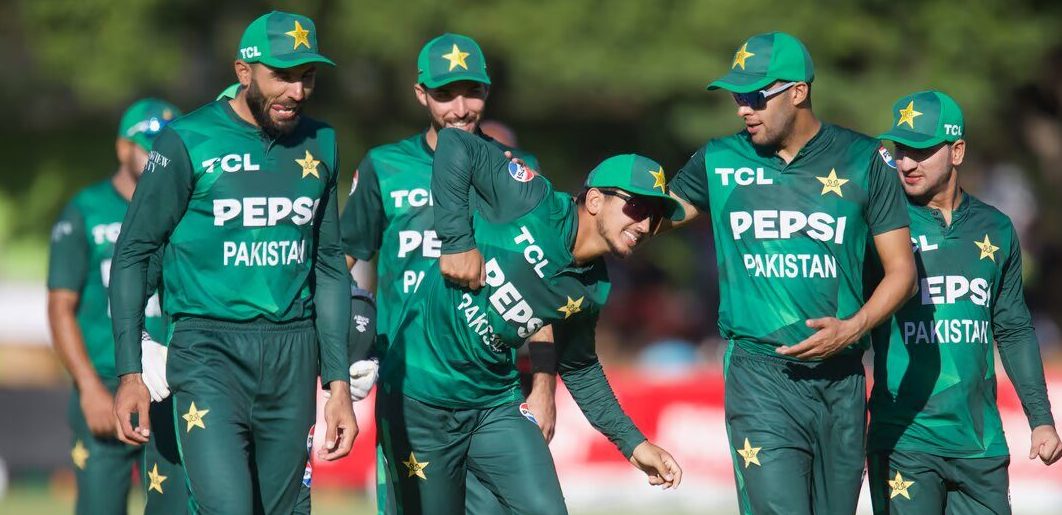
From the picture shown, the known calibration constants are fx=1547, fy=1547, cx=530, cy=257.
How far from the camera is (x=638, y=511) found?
14039 millimetres

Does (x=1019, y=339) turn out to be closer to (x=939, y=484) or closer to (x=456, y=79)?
(x=939, y=484)

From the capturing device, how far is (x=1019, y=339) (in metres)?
7.96

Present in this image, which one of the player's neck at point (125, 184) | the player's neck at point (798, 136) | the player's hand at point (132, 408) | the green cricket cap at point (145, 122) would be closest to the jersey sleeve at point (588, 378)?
the player's neck at point (798, 136)

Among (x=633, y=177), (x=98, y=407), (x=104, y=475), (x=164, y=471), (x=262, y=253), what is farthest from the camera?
(x=104, y=475)

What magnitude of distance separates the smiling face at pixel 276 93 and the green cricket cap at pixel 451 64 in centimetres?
127

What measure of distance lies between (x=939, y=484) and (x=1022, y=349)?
0.87m

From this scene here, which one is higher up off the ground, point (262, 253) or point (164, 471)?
point (262, 253)

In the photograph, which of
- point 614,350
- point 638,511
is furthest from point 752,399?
point 614,350

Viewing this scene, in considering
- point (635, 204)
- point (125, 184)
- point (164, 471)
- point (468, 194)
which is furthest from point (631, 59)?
point (635, 204)

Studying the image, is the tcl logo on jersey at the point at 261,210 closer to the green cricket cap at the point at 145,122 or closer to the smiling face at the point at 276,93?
the smiling face at the point at 276,93

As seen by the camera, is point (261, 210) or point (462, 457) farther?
point (462, 457)

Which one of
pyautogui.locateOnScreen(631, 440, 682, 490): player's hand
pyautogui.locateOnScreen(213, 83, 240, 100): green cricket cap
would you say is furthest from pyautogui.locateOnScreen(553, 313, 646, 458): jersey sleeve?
pyautogui.locateOnScreen(213, 83, 240, 100): green cricket cap

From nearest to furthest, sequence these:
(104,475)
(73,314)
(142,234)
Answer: (142,234), (104,475), (73,314)

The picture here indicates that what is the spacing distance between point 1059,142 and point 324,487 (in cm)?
1266
